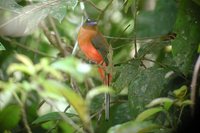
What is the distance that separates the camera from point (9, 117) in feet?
6.92

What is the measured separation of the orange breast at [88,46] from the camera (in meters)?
2.91

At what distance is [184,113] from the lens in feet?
5.40

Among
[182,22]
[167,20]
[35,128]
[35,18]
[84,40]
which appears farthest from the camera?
[84,40]

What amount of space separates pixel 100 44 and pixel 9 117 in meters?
0.98

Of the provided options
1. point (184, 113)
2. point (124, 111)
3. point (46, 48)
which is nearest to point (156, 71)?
point (184, 113)

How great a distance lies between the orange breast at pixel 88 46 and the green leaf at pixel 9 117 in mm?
876

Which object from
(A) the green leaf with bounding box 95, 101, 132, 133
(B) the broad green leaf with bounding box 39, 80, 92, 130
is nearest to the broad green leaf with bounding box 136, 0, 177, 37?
(A) the green leaf with bounding box 95, 101, 132, 133

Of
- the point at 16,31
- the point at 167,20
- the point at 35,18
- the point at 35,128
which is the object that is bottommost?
the point at 35,128

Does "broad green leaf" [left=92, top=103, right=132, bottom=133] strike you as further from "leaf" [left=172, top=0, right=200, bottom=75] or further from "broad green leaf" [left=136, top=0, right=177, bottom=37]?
"leaf" [left=172, top=0, right=200, bottom=75]

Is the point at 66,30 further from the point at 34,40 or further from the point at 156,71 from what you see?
the point at 156,71

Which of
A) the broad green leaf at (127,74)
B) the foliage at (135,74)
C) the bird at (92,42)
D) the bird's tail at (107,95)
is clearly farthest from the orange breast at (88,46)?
the broad green leaf at (127,74)

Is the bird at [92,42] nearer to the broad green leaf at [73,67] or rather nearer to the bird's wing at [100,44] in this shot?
the bird's wing at [100,44]

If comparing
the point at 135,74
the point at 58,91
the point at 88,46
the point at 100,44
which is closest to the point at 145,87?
the point at 135,74

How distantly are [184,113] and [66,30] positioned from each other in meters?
1.74
